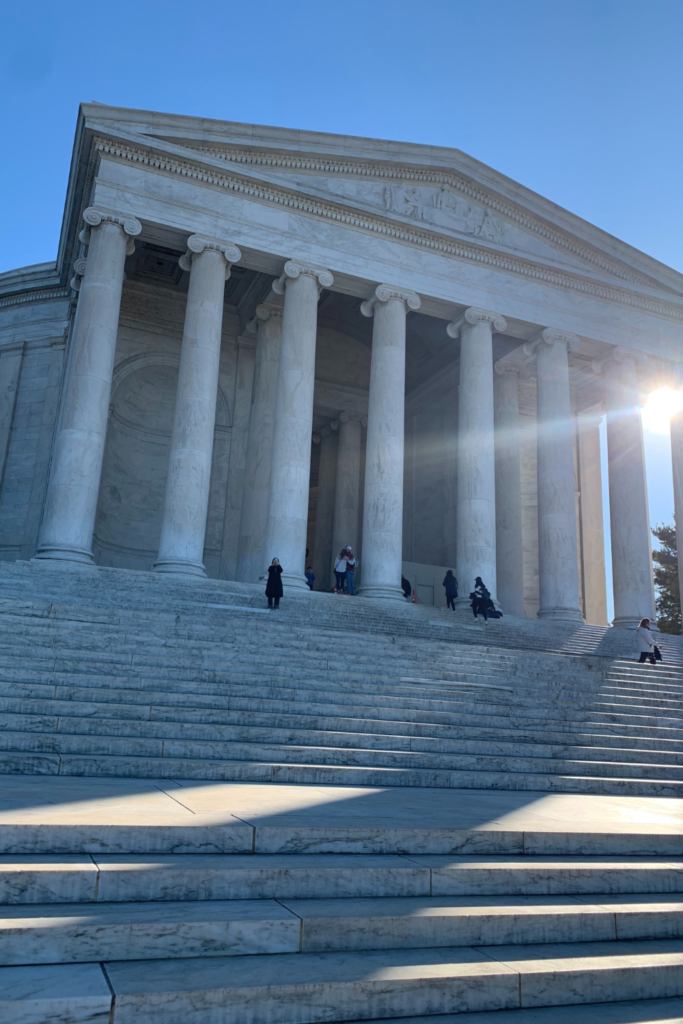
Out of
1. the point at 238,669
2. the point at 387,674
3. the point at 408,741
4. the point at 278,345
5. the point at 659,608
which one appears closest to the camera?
the point at 408,741

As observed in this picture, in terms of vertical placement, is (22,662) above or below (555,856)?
above

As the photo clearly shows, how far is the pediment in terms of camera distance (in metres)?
32.3

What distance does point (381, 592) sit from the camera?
3203cm

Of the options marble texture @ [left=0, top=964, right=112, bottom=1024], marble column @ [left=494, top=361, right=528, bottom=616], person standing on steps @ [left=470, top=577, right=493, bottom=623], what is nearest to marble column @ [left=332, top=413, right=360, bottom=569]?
marble column @ [left=494, top=361, right=528, bottom=616]

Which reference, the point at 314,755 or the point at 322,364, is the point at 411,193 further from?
the point at 314,755

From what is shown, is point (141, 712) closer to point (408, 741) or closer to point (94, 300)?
point (408, 741)

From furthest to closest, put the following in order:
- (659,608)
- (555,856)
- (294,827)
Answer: (659,608) → (555,856) → (294,827)

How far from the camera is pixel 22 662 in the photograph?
14.9 m

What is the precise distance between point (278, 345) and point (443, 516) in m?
14.6

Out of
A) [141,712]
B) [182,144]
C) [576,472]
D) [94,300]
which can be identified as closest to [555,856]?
[141,712]

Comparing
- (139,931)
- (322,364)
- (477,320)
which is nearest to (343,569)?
(477,320)

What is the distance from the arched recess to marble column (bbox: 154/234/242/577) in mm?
9934

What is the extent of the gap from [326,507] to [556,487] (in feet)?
52.0

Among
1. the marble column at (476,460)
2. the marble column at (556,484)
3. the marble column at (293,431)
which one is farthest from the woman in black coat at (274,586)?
the marble column at (556,484)
